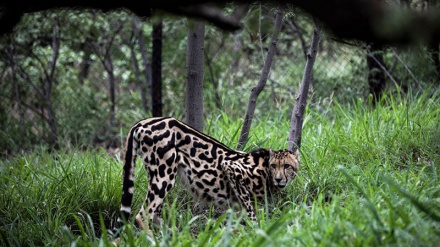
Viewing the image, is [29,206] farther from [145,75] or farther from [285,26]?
[285,26]

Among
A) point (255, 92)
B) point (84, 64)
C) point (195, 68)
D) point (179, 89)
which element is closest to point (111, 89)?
point (179, 89)

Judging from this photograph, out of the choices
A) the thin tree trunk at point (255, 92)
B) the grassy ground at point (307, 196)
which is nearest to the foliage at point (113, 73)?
the grassy ground at point (307, 196)

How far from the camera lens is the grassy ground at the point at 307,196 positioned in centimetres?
320

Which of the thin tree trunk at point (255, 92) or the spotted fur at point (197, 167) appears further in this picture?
the thin tree trunk at point (255, 92)

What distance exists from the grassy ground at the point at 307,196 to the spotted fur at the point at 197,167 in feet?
0.56

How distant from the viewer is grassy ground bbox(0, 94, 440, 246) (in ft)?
10.5

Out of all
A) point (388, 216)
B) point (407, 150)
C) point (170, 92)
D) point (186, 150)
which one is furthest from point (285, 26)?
point (388, 216)

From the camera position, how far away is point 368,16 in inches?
55.9

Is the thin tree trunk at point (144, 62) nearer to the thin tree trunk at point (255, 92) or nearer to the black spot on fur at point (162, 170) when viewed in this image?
the thin tree trunk at point (255, 92)

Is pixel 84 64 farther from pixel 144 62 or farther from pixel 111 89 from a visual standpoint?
pixel 144 62

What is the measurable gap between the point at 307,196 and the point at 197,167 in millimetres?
904

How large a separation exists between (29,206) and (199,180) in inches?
54.4

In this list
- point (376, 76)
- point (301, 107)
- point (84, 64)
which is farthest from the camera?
point (84, 64)

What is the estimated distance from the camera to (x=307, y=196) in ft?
15.0
